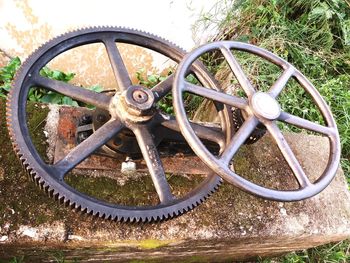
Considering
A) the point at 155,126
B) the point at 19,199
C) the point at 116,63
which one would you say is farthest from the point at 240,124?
the point at 19,199

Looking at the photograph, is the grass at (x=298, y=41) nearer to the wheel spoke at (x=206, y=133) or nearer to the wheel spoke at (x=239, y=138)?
the wheel spoke at (x=206, y=133)

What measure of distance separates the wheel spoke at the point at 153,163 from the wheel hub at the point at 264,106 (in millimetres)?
514

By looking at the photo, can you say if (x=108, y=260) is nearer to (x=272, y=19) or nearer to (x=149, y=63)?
(x=149, y=63)

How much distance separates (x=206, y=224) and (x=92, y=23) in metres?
2.01

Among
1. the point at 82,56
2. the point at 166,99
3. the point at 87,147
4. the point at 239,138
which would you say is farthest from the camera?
the point at 166,99

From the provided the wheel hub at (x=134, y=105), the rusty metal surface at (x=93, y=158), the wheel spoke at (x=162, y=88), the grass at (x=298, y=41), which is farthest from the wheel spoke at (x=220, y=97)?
the grass at (x=298, y=41)

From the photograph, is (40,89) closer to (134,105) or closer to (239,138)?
(134,105)

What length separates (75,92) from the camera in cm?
213

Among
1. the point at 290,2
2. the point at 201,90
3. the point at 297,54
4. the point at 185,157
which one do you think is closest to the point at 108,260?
the point at 185,157

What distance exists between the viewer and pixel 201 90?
1.90 metres

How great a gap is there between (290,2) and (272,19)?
35cm

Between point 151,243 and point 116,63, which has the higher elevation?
point 116,63

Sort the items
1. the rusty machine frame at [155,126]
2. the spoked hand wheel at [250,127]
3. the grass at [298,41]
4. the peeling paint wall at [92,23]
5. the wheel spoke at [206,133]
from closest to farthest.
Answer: the spoked hand wheel at [250,127]
the rusty machine frame at [155,126]
the wheel spoke at [206,133]
the peeling paint wall at [92,23]
the grass at [298,41]

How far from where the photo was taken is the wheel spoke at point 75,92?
210cm
